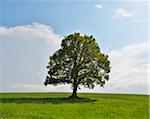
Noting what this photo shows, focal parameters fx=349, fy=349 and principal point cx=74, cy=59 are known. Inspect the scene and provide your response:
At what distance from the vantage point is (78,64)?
2167 inches

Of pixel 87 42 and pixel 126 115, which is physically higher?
pixel 87 42

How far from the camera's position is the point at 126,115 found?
104ft

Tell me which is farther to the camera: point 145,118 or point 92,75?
point 92,75

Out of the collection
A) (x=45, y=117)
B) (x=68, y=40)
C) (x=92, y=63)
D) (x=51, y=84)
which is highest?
(x=68, y=40)

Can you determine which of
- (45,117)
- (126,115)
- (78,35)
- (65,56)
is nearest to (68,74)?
(65,56)

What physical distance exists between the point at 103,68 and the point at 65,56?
629cm

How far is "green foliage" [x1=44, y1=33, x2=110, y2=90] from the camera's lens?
54.7m

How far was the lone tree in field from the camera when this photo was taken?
54656 millimetres

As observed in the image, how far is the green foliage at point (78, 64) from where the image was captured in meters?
54.7

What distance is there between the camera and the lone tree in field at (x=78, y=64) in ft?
179

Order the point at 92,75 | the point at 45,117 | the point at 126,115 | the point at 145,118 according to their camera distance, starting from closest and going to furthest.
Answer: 1. the point at 45,117
2. the point at 145,118
3. the point at 126,115
4. the point at 92,75

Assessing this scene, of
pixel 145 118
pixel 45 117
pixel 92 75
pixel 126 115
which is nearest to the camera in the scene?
pixel 45 117

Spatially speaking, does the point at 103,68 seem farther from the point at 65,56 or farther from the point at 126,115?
the point at 126,115

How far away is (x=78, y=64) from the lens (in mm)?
55031
